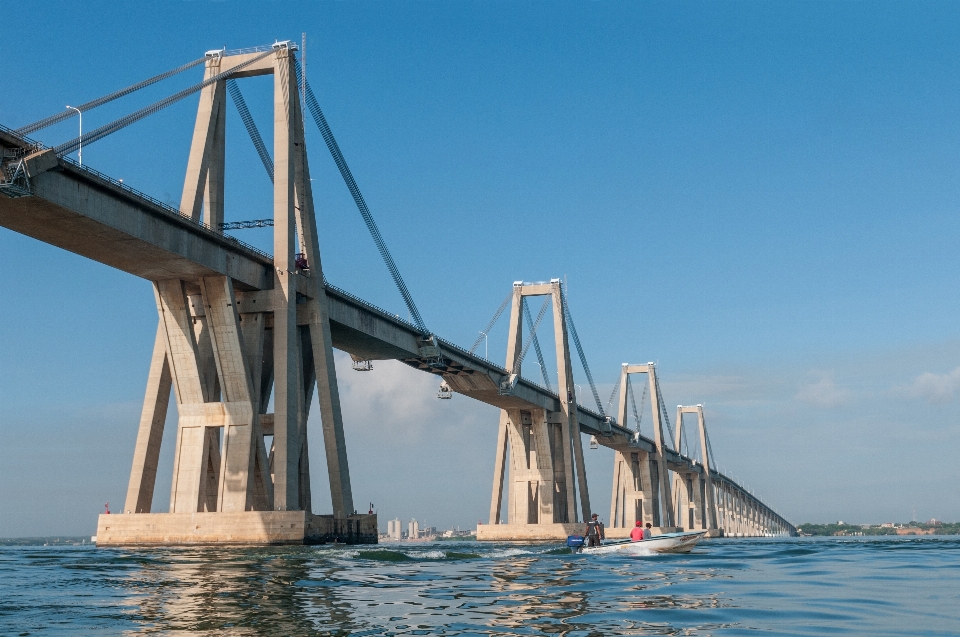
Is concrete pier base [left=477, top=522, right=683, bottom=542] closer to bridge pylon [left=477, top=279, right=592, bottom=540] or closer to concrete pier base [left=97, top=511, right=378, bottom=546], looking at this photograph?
bridge pylon [left=477, top=279, right=592, bottom=540]

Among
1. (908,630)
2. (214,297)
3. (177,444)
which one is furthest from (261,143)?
(908,630)

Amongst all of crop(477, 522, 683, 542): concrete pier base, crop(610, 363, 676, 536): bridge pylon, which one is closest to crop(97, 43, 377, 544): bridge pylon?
crop(477, 522, 683, 542): concrete pier base

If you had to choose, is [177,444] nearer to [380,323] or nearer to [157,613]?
[380,323]

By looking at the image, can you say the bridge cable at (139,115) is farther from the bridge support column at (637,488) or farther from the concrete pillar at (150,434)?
the bridge support column at (637,488)

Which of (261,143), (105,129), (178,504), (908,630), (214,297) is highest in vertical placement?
(261,143)

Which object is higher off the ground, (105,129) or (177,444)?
(105,129)

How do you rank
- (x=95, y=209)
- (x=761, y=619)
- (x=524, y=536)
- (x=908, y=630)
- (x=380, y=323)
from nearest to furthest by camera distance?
(x=908, y=630)
(x=761, y=619)
(x=95, y=209)
(x=380, y=323)
(x=524, y=536)

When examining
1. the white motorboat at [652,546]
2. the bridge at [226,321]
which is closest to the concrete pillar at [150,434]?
the bridge at [226,321]
